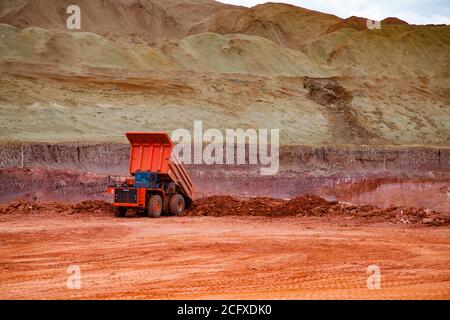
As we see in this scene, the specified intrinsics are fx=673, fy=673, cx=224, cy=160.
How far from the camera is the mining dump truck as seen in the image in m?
17.4

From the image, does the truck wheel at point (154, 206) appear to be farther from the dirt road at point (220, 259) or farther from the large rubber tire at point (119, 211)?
the large rubber tire at point (119, 211)

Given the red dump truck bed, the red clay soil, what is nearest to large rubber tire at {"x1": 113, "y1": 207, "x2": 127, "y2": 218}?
the red dump truck bed

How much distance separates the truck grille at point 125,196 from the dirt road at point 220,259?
0.67 m

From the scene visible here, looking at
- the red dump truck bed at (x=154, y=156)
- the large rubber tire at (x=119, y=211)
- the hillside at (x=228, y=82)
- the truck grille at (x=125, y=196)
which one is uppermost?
the hillside at (x=228, y=82)

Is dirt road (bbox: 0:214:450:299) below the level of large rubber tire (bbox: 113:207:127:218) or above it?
below

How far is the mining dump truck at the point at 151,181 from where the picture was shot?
17.4 m

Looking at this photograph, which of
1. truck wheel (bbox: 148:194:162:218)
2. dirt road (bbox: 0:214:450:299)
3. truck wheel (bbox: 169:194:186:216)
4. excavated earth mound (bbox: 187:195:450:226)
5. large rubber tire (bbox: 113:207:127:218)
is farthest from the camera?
truck wheel (bbox: 169:194:186:216)

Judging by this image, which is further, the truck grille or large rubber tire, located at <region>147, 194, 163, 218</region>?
large rubber tire, located at <region>147, 194, 163, 218</region>

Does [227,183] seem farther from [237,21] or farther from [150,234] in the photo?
[237,21]

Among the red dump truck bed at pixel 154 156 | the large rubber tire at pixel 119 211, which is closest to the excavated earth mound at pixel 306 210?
the red dump truck bed at pixel 154 156

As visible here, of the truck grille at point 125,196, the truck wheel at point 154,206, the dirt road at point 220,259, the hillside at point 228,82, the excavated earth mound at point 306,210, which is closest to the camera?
the dirt road at point 220,259

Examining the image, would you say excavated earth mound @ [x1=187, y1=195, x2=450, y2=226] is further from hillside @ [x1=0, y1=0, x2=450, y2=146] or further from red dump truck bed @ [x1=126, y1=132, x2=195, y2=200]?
hillside @ [x1=0, y1=0, x2=450, y2=146]

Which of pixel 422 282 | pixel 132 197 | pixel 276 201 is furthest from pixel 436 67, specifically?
pixel 422 282

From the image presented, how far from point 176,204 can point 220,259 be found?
7.68m
